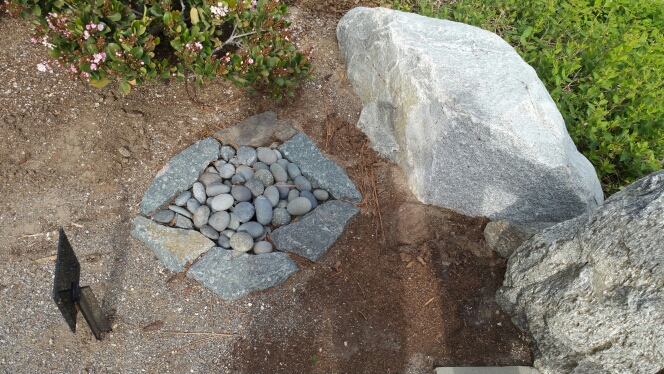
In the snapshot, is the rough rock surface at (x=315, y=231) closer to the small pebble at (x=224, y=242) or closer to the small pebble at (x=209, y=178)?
the small pebble at (x=224, y=242)

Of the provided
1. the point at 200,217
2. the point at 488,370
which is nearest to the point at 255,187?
the point at 200,217

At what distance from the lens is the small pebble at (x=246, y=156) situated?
3625mm

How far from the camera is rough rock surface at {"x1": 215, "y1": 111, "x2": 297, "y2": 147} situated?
3709mm

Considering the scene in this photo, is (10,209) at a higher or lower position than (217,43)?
lower

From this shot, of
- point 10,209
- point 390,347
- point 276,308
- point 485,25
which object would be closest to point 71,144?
point 10,209

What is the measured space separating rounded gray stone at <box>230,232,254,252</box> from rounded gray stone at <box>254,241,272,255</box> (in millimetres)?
36

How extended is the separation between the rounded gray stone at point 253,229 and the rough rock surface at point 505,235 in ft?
5.00

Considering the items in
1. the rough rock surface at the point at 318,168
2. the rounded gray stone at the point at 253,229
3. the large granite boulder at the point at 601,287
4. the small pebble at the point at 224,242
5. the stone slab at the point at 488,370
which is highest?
the large granite boulder at the point at 601,287

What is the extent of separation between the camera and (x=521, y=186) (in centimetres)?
→ 316

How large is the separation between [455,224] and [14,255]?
2.86m

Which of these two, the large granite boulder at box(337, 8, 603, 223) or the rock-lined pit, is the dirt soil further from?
the large granite boulder at box(337, 8, 603, 223)

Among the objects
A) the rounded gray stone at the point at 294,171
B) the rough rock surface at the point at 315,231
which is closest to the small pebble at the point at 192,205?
the rough rock surface at the point at 315,231

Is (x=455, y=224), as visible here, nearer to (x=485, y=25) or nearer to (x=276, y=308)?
(x=276, y=308)

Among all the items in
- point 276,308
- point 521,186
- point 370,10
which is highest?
point 370,10
